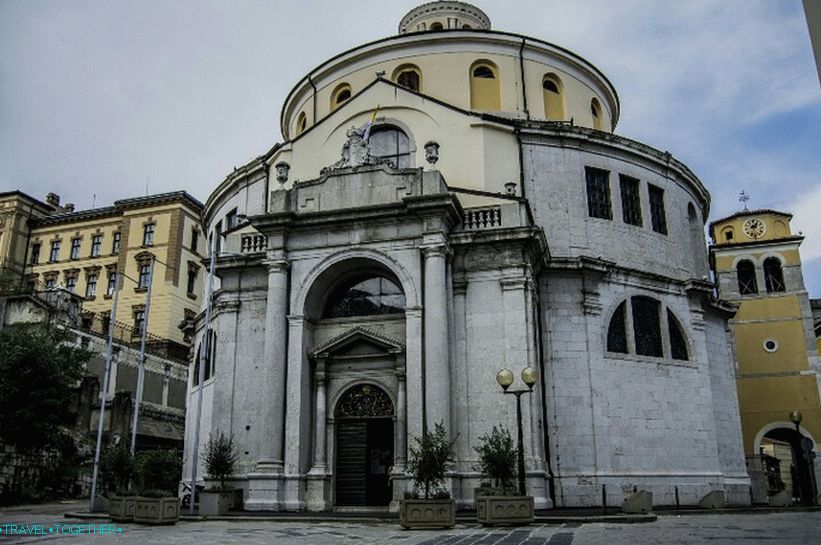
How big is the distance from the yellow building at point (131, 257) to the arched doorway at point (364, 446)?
3705 cm

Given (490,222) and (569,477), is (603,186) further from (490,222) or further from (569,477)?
(569,477)

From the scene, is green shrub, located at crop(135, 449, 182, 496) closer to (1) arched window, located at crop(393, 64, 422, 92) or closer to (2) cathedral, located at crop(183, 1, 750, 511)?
(2) cathedral, located at crop(183, 1, 750, 511)

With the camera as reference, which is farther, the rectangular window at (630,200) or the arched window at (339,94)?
the arched window at (339,94)

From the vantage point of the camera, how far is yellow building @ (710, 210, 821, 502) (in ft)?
141

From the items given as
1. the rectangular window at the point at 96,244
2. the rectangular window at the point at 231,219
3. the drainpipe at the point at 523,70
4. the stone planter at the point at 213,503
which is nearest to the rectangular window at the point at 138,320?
the rectangular window at the point at 96,244

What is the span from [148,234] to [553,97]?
40.4 metres

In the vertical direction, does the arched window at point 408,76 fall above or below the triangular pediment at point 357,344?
above

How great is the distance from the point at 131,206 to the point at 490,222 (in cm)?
4672

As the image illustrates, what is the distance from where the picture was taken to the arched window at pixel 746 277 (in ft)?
154

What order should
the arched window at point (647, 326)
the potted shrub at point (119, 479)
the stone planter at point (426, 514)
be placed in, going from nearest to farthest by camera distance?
the stone planter at point (426, 514) → the potted shrub at point (119, 479) → the arched window at point (647, 326)

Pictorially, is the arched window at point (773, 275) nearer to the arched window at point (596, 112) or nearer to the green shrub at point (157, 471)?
the arched window at point (596, 112)

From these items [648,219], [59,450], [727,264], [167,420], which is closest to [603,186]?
[648,219]

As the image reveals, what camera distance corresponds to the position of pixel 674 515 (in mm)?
21891

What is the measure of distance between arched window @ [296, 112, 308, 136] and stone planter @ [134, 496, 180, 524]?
834 inches
